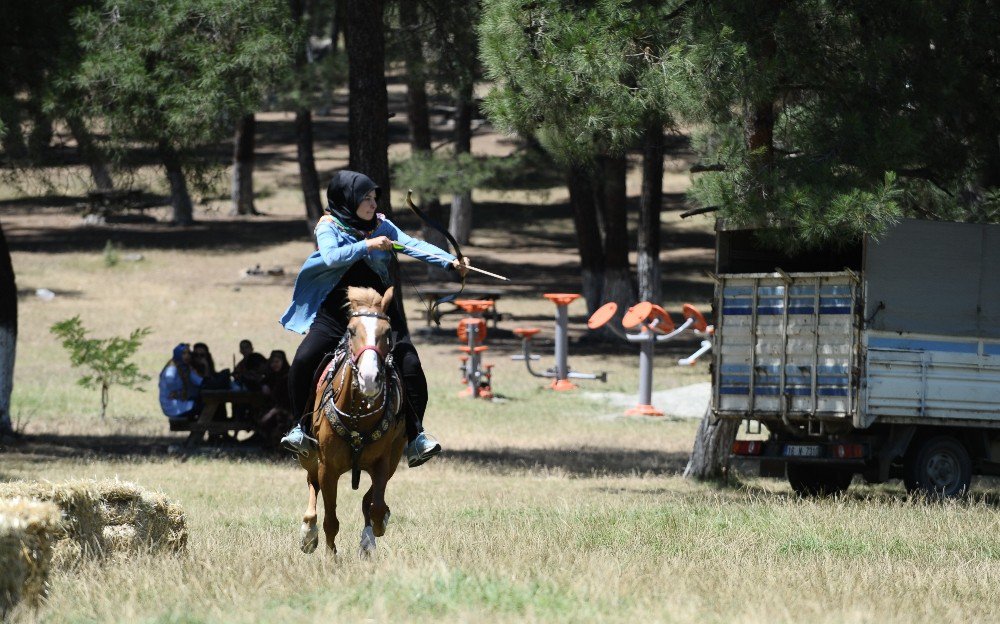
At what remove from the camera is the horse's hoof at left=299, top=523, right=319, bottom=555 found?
8.75 m

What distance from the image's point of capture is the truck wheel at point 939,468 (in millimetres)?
13703

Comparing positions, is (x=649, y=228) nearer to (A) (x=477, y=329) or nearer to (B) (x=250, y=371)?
(A) (x=477, y=329)

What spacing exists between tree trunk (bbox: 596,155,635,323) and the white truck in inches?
702

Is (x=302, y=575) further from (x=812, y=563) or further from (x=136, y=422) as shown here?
(x=136, y=422)

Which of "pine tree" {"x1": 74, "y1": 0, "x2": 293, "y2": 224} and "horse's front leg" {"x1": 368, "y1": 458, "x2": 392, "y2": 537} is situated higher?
"pine tree" {"x1": 74, "y1": 0, "x2": 293, "y2": 224}

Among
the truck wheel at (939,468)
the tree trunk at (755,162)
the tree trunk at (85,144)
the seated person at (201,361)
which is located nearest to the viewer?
the tree trunk at (755,162)

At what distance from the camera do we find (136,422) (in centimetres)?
2119

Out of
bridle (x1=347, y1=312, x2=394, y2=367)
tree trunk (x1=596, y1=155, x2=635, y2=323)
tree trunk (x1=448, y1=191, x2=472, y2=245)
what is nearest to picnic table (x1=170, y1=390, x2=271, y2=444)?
bridle (x1=347, y1=312, x2=394, y2=367)

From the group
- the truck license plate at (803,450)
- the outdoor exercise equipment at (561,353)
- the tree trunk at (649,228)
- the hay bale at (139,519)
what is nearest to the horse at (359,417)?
the hay bale at (139,519)

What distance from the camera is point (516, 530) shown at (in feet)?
32.2

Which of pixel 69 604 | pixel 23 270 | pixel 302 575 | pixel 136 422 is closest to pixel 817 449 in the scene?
pixel 302 575

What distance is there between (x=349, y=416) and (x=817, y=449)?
21.3 ft

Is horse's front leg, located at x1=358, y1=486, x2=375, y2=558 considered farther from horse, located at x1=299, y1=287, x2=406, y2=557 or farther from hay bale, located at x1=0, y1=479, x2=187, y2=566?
hay bale, located at x1=0, y1=479, x2=187, y2=566

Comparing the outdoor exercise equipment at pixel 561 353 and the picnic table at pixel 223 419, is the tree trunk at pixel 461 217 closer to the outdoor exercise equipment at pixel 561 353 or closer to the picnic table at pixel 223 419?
the outdoor exercise equipment at pixel 561 353
